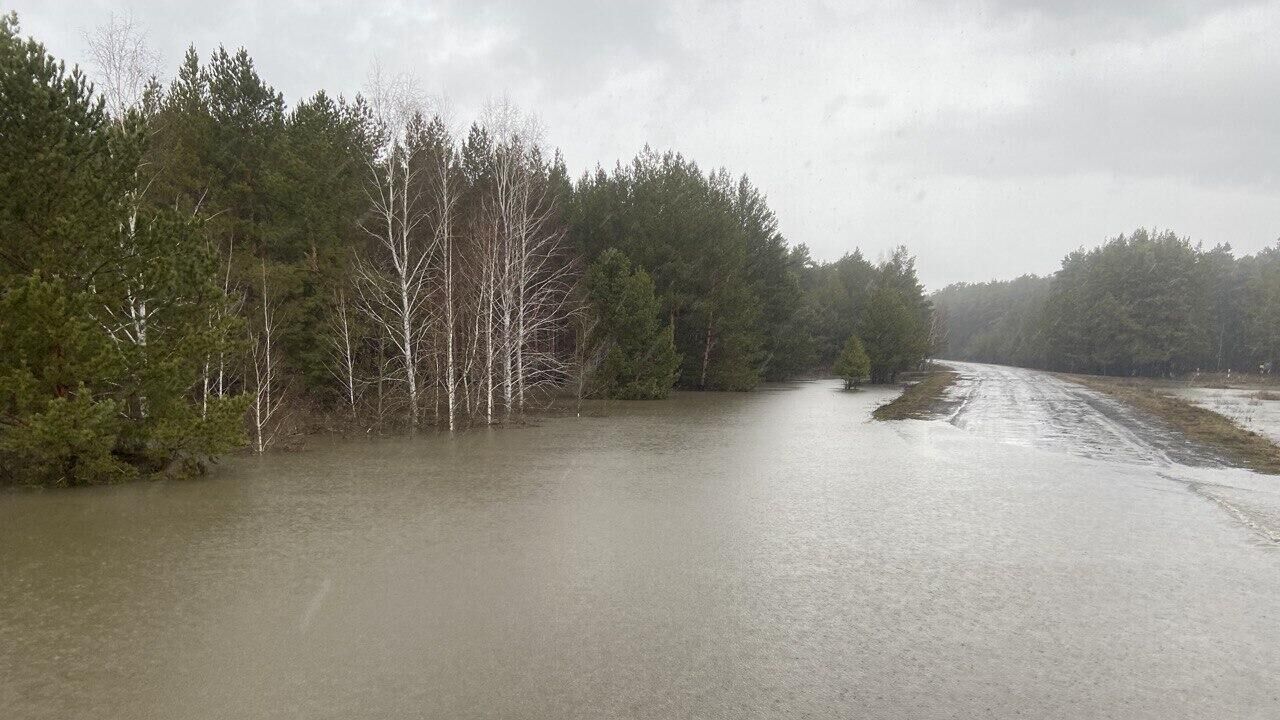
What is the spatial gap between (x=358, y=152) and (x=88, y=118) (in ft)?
50.4

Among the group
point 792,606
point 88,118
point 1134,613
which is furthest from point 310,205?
point 1134,613

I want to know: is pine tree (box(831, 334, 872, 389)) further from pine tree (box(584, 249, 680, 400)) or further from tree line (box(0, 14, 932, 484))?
pine tree (box(584, 249, 680, 400))

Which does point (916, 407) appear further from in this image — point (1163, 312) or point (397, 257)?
point (1163, 312)

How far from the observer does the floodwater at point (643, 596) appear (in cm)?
466

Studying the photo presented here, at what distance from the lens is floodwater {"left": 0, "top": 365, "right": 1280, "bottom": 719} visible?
183 inches

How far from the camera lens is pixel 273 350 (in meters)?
20.6

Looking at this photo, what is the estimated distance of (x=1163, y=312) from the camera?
206ft

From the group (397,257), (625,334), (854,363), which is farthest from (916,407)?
(397,257)

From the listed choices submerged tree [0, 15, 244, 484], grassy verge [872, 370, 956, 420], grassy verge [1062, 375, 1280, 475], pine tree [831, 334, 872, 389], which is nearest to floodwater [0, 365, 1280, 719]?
submerged tree [0, 15, 244, 484]

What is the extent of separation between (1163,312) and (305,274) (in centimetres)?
7241

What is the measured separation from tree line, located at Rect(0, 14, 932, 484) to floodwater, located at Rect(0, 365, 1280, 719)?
6.34 feet

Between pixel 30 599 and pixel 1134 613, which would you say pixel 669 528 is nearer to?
pixel 1134 613

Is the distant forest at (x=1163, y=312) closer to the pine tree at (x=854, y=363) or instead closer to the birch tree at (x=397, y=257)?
the pine tree at (x=854, y=363)

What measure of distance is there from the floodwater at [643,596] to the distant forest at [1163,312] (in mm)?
62521
